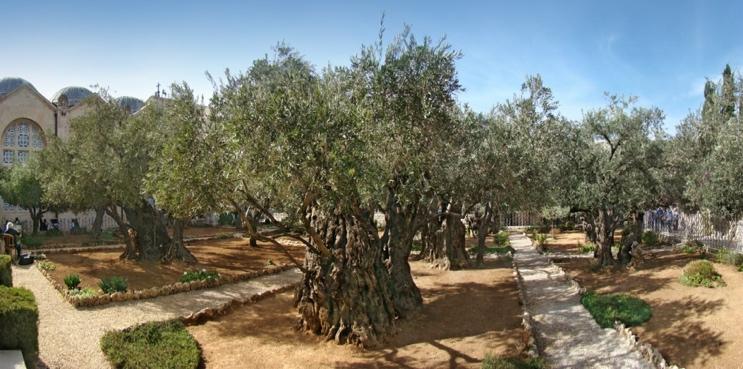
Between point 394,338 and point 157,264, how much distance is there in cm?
1532

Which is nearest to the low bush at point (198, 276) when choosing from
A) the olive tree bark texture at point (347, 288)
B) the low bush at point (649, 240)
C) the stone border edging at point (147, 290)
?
the stone border edging at point (147, 290)

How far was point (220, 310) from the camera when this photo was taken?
17484mm

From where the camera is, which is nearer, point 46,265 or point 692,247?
point 46,265

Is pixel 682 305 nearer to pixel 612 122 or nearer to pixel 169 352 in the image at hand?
pixel 612 122

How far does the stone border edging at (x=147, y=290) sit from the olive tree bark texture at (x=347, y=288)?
23.0ft

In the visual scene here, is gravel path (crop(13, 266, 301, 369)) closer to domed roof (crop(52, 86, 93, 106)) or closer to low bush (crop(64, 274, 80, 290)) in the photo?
low bush (crop(64, 274, 80, 290))

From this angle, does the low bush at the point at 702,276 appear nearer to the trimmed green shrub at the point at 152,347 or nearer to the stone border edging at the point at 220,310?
the stone border edging at the point at 220,310

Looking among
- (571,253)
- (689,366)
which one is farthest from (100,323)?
(571,253)

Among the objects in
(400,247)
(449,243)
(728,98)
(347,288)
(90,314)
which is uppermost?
(728,98)

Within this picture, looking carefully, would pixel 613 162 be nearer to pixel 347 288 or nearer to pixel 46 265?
pixel 347 288

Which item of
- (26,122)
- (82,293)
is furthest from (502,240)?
(26,122)

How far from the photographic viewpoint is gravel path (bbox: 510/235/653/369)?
1328cm

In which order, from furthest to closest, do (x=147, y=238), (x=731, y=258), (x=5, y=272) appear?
(x=147, y=238), (x=731, y=258), (x=5, y=272)

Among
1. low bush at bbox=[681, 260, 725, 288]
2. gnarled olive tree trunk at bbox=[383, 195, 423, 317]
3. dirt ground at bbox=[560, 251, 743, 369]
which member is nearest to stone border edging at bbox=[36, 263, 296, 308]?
gnarled olive tree trunk at bbox=[383, 195, 423, 317]
